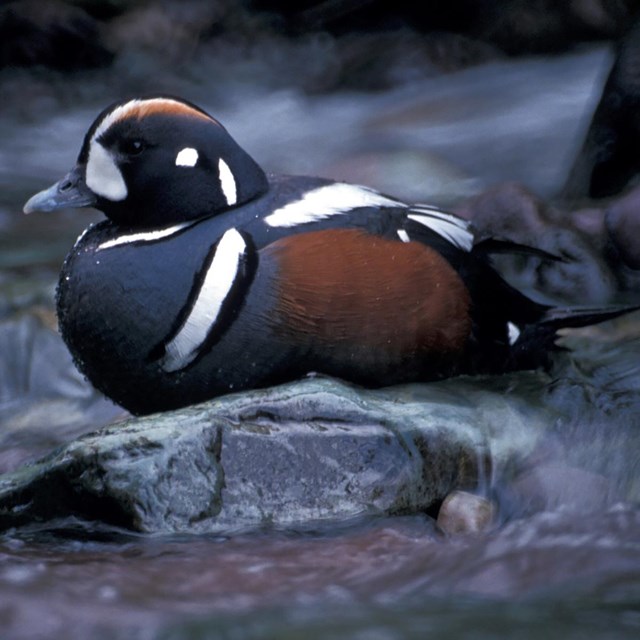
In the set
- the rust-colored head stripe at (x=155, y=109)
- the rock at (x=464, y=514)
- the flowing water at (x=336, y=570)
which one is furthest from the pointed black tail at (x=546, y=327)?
the rust-colored head stripe at (x=155, y=109)

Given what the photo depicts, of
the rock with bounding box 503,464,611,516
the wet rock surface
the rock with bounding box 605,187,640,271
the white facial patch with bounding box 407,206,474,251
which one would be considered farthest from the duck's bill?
the rock with bounding box 605,187,640,271

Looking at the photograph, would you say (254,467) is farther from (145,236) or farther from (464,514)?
(145,236)

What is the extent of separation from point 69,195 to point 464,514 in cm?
181

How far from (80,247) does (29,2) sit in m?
7.49

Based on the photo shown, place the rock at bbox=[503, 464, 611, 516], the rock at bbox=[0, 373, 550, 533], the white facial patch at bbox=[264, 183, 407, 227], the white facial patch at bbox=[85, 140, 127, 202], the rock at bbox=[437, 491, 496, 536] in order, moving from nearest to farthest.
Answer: the rock at bbox=[0, 373, 550, 533], the rock at bbox=[437, 491, 496, 536], the rock at bbox=[503, 464, 611, 516], the white facial patch at bbox=[264, 183, 407, 227], the white facial patch at bbox=[85, 140, 127, 202]

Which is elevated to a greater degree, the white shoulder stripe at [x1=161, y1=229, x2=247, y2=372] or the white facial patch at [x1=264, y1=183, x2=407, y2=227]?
the white facial patch at [x1=264, y1=183, x2=407, y2=227]

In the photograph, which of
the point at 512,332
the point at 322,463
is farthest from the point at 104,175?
the point at 512,332

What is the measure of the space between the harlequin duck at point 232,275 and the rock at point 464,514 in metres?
0.64

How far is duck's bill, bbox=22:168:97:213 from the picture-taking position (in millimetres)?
4559

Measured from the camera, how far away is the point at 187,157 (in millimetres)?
4457

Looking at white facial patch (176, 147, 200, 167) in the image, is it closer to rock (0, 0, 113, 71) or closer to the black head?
the black head

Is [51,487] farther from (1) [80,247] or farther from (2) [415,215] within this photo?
(2) [415,215]

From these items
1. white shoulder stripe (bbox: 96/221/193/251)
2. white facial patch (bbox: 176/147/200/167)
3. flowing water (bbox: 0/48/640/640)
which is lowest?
flowing water (bbox: 0/48/640/640)

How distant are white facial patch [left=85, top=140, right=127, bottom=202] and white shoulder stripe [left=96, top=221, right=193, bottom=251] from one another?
151mm
